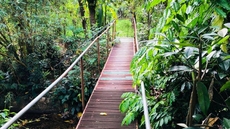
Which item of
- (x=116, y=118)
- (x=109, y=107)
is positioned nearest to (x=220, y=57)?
(x=116, y=118)

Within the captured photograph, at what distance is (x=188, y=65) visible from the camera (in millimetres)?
1380

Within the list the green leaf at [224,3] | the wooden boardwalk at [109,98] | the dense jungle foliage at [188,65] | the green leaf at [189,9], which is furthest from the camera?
the wooden boardwalk at [109,98]

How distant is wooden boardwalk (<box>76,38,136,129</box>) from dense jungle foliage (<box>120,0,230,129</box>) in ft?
1.18

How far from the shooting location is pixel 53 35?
6.30m

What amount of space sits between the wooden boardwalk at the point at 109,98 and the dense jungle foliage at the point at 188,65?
0.36 metres

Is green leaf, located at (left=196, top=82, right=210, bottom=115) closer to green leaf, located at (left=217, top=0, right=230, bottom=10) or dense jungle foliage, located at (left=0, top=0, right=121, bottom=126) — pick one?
green leaf, located at (left=217, top=0, right=230, bottom=10)

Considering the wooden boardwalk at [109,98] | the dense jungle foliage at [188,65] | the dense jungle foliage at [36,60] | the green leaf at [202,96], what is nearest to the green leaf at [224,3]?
the dense jungle foliage at [188,65]

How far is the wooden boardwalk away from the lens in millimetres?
2732

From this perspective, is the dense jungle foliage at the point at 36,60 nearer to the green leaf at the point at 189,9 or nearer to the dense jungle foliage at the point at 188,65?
the dense jungle foliage at the point at 188,65

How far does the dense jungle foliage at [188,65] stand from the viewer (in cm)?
119

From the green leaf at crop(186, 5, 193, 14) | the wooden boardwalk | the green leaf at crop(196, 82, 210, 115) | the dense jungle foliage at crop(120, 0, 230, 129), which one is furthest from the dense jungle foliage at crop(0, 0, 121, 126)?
the green leaf at crop(196, 82, 210, 115)

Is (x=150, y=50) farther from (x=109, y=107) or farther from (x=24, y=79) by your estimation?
(x=24, y=79)

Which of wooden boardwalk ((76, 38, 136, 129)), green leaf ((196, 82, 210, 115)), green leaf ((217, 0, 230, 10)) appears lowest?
wooden boardwalk ((76, 38, 136, 129))

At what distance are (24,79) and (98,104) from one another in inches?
146
